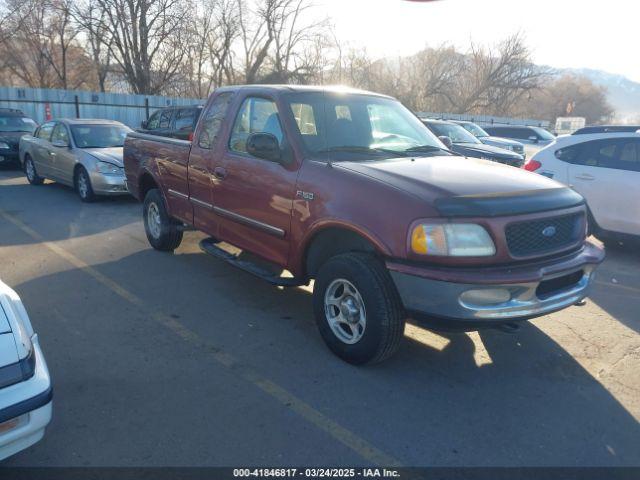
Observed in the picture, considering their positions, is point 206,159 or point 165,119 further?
point 165,119

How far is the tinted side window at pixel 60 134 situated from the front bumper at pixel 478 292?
30.5 ft

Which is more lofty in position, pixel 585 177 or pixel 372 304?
pixel 585 177

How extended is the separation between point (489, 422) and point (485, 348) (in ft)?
3.56

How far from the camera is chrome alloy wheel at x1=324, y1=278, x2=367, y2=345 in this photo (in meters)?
3.65

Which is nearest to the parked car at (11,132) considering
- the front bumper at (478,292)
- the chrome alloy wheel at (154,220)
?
the chrome alloy wheel at (154,220)

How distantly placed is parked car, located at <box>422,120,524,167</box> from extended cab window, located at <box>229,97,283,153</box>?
23.1 feet

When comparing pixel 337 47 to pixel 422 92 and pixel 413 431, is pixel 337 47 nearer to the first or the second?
pixel 422 92

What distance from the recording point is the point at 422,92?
47750 millimetres

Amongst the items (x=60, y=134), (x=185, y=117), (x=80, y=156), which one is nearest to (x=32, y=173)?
(x=60, y=134)

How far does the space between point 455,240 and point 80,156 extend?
8.73m

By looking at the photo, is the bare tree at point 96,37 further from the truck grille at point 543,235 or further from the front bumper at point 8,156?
the truck grille at point 543,235

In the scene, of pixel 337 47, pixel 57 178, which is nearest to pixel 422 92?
pixel 337 47

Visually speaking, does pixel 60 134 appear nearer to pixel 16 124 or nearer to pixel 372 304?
pixel 16 124

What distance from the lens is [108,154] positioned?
9758 mm
